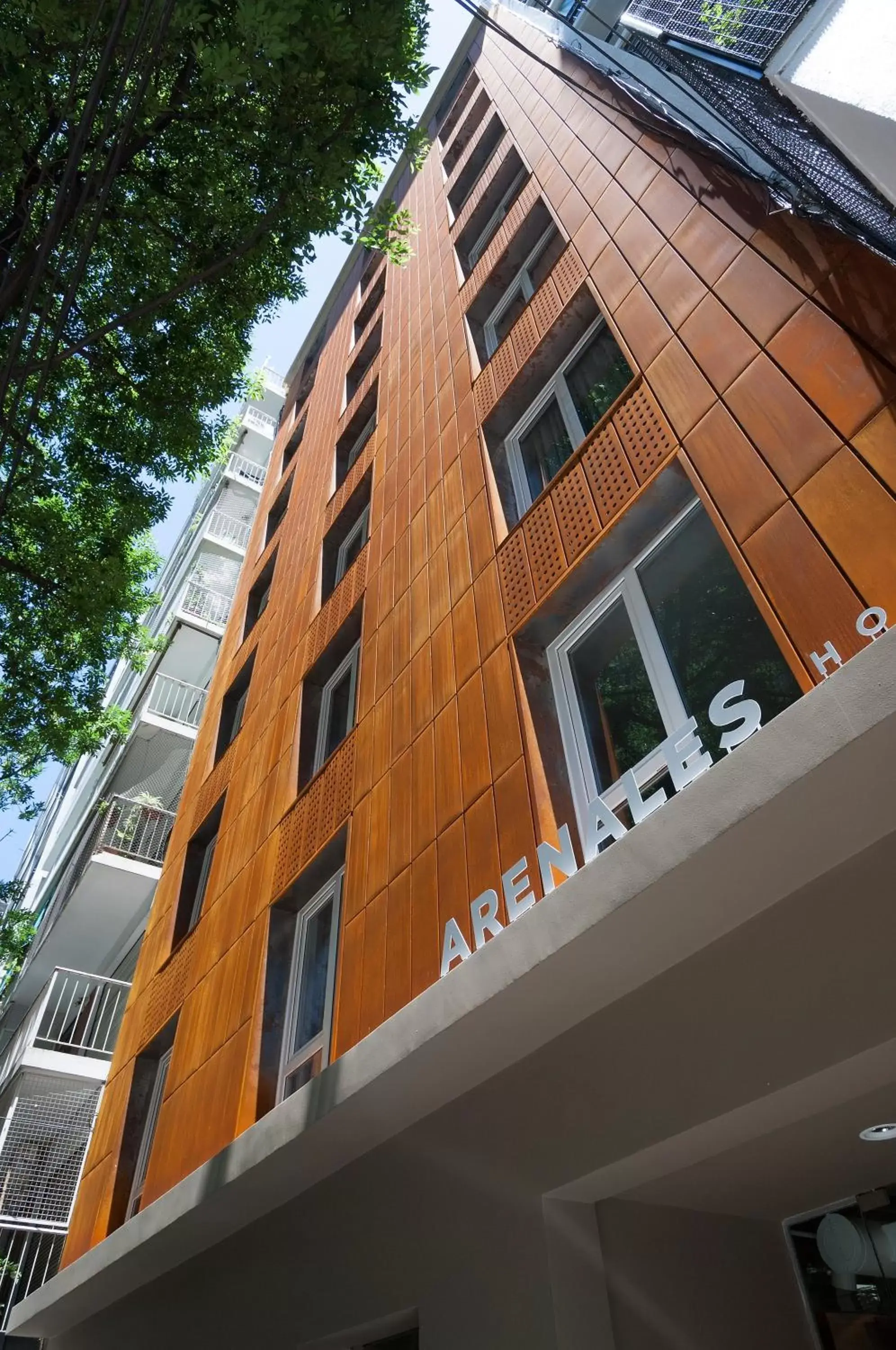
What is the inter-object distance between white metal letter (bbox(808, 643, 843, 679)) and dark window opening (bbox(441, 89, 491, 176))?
16216 mm

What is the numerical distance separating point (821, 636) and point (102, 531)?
10424mm

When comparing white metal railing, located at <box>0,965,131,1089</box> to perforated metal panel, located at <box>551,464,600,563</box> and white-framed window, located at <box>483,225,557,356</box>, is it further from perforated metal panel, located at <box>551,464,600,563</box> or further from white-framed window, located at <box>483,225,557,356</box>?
white-framed window, located at <box>483,225,557,356</box>

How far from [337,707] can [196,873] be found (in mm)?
3790

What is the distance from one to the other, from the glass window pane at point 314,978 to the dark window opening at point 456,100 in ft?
55.5

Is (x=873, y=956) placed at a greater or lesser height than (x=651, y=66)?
lesser

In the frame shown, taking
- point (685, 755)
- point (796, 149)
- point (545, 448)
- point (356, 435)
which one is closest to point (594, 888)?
point (685, 755)

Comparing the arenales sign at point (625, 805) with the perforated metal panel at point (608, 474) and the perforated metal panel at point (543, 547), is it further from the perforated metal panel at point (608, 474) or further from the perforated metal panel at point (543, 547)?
the perforated metal panel at point (608, 474)

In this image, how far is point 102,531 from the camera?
11.6m

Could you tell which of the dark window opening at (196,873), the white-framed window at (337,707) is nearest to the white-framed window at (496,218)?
the white-framed window at (337,707)

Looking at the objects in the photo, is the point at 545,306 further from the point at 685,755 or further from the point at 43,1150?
the point at 43,1150

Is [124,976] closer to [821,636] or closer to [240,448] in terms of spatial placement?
[821,636]

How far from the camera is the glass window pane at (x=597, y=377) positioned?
737 centimetres

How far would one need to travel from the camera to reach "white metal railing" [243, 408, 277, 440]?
3196cm

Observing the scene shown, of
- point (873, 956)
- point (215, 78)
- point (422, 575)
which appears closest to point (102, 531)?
point (422, 575)
